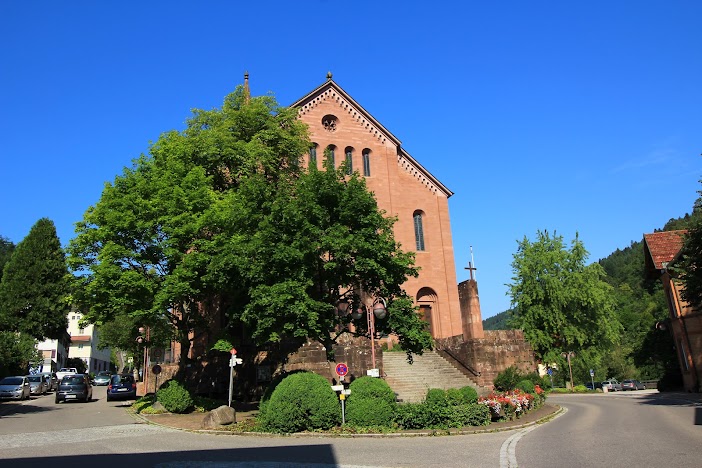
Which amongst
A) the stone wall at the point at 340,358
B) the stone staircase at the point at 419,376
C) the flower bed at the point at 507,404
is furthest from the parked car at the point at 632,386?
the stone wall at the point at 340,358

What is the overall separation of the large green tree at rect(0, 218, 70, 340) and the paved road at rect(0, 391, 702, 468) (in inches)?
1247

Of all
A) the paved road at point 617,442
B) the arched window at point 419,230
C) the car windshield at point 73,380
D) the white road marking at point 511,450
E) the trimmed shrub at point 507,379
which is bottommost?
the paved road at point 617,442

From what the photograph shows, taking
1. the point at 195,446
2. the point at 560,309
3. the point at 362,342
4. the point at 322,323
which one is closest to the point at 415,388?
the point at 362,342

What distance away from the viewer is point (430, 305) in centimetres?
3741

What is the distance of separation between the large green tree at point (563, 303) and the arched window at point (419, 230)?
10.9m

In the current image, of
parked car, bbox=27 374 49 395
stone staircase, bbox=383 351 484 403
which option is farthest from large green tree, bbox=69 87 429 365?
parked car, bbox=27 374 49 395

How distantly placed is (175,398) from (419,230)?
24.0m

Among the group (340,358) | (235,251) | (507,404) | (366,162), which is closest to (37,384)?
(340,358)

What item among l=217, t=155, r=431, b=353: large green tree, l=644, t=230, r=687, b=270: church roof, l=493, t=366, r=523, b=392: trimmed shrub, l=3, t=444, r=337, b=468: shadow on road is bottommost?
l=3, t=444, r=337, b=468: shadow on road

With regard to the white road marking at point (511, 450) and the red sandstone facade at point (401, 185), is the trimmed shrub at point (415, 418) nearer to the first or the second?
the white road marking at point (511, 450)

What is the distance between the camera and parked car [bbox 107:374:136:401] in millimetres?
30766

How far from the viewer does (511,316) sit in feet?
158

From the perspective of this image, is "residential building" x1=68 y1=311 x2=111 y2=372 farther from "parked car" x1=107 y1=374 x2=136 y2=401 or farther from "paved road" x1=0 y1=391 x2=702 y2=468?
"paved road" x1=0 y1=391 x2=702 y2=468

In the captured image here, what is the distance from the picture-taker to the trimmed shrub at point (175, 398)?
2031 centimetres
